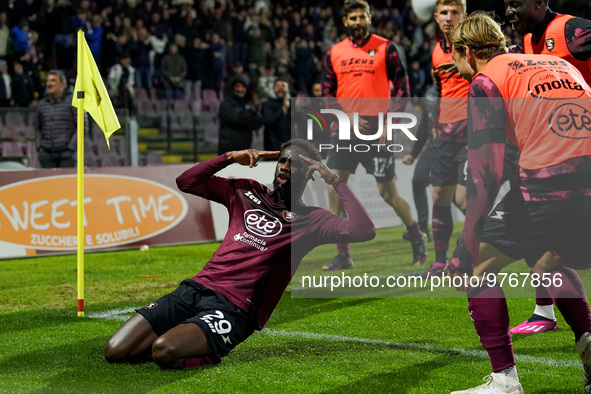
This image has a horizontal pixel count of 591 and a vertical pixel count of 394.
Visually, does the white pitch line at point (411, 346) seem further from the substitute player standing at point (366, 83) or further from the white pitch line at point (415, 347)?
the substitute player standing at point (366, 83)

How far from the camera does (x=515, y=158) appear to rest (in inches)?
209

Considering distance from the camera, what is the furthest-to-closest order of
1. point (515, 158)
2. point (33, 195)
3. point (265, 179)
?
point (265, 179), point (33, 195), point (515, 158)

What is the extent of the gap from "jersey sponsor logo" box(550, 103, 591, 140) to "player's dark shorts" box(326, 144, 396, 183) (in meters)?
4.30

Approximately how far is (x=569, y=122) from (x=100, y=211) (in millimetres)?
7254

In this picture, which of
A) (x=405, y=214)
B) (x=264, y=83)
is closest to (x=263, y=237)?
(x=405, y=214)

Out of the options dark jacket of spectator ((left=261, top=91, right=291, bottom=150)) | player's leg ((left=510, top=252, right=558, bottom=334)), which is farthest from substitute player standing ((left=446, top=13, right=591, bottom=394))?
dark jacket of spectator ((left=261, top=91, right=291, bottom=150))

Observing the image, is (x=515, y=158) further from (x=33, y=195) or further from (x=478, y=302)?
(x=33, y=195)

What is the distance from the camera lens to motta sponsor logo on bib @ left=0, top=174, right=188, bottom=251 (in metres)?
9.23

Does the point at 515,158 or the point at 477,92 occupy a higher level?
the point at 477,92

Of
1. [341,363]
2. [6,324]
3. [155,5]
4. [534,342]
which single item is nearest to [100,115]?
[6,324]

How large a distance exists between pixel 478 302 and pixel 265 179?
25.4 ft

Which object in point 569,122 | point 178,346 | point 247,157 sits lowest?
point 178,346

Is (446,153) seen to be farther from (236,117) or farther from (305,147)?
(236,117)

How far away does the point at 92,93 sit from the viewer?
5820mm
